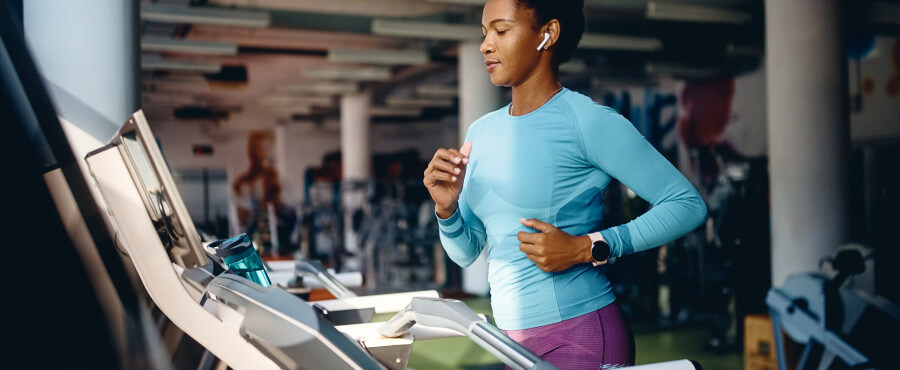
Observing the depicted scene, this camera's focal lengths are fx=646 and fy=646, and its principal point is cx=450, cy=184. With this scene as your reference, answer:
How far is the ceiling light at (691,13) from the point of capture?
6.10 m

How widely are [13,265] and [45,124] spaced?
57 centimetres

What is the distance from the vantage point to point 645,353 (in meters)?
4.50

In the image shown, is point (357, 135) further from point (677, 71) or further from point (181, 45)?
point (677, 71)

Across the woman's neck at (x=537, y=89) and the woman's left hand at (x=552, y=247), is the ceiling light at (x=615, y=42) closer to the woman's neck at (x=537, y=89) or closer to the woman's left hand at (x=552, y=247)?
the woman's neck at (x=537, y=89)

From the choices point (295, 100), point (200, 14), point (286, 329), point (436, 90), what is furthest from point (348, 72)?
point (286, 329)

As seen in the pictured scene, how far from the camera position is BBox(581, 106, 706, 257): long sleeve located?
98 centimetres

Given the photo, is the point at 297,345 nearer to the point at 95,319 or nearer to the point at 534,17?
the point at 534,17

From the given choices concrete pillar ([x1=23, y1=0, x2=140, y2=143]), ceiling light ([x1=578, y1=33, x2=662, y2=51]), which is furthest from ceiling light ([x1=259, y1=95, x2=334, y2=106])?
concrete pillar ([x1=23, y1=0, x2=140, y2=143])

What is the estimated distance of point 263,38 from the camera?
8414mm

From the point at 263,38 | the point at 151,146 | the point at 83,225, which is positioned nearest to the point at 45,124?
the point at 83,225

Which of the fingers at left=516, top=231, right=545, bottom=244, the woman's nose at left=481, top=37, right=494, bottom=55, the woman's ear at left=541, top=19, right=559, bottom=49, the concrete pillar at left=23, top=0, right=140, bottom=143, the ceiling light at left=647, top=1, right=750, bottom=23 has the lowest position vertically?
the fingers at left=516, top=231, right=545, bottom=244

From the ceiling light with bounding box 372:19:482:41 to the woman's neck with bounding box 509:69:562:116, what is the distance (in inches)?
218

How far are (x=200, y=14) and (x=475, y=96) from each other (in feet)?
9.62

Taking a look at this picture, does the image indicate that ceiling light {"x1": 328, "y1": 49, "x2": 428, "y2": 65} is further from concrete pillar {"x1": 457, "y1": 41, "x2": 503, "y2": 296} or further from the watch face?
the watch face
